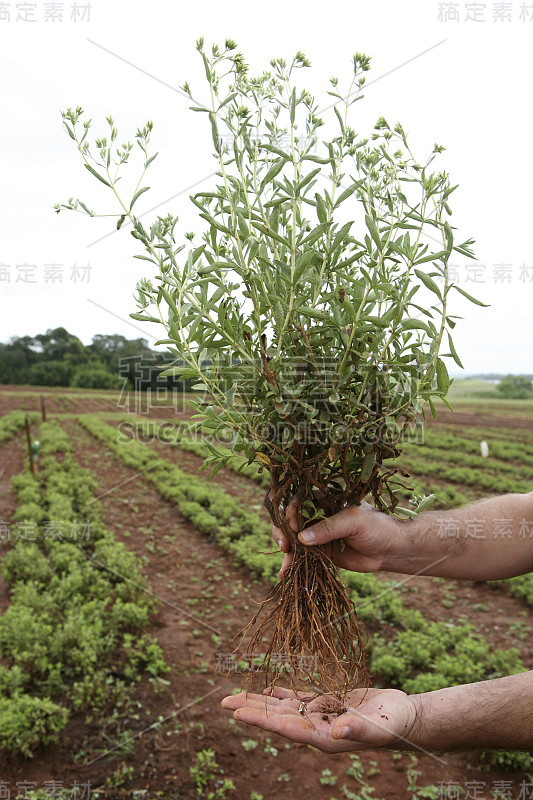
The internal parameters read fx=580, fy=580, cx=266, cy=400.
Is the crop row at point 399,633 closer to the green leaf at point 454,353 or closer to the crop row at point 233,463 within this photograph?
the crop row at point 233,463

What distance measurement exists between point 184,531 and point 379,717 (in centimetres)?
625

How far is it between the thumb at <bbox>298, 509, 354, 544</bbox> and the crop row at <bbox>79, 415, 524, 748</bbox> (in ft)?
9.76

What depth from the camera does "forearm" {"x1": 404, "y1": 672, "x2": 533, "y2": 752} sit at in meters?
1.76

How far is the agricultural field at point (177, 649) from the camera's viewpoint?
11.1ft

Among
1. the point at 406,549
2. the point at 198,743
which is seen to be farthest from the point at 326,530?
the point at 198,743

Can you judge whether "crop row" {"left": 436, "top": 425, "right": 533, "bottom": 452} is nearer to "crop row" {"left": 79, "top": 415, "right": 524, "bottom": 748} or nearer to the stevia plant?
"crop row" {"left": 79, "top": 415, "right": 524, "bottom": 748}

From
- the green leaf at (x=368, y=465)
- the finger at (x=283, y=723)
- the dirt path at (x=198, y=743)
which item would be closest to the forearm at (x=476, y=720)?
the finger at (x=283, y=723)

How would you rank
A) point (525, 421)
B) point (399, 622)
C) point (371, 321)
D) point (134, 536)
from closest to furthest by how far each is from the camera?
point (371, 321) < point (399, 622) < point (134, 536) < point (525, 421)

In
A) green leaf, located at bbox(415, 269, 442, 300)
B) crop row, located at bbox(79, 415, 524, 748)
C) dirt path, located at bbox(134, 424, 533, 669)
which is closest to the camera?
green leaf, located at bbox(415, 269, 442, 300)

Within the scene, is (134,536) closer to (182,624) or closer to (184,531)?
(184,531)

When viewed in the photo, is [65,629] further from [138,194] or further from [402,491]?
[138,194]

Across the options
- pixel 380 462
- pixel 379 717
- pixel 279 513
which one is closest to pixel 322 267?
pixel 380 462

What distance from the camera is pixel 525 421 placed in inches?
923

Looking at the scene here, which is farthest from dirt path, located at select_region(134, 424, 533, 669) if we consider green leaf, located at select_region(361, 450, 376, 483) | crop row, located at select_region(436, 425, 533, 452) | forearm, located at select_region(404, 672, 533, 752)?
crop row, located at select_region(436, 425, 533, 452)
